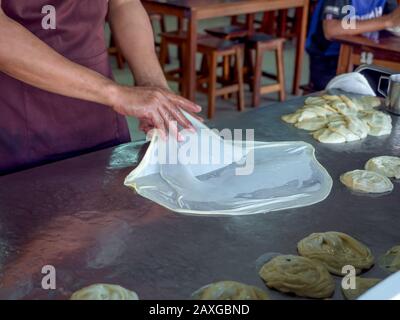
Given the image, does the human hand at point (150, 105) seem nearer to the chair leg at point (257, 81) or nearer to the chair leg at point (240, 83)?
the chair leg at point (240, 83)

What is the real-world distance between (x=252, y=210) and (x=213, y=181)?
213mm

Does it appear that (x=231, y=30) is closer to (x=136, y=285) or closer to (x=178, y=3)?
(x=178, y=3)

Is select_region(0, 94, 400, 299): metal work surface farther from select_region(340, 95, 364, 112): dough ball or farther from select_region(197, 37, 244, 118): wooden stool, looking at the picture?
select_region(197, 37, 244, 118): wooden stool

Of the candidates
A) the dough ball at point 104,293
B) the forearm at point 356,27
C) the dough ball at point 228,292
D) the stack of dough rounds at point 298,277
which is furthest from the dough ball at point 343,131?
the forearm at point 356,27

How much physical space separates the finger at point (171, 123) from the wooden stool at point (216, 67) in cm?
320

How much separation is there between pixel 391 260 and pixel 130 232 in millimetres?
617

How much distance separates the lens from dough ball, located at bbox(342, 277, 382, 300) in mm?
1181

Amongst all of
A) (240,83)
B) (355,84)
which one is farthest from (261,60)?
(355,84)

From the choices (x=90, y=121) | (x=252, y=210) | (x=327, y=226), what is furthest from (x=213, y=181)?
(x=90, y=121)

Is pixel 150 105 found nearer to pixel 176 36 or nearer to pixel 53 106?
pixel 53 106

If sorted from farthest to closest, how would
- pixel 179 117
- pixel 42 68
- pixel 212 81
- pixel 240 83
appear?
pixel 240 83 < pixel 212 81 < pixel 179 117 < pixel 42 68

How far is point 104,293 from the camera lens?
114cm

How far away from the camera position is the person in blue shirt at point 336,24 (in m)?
3.42

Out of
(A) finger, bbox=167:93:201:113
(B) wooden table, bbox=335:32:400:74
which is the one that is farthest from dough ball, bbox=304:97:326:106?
(B) wooden table, bbox=335:32:400:74
